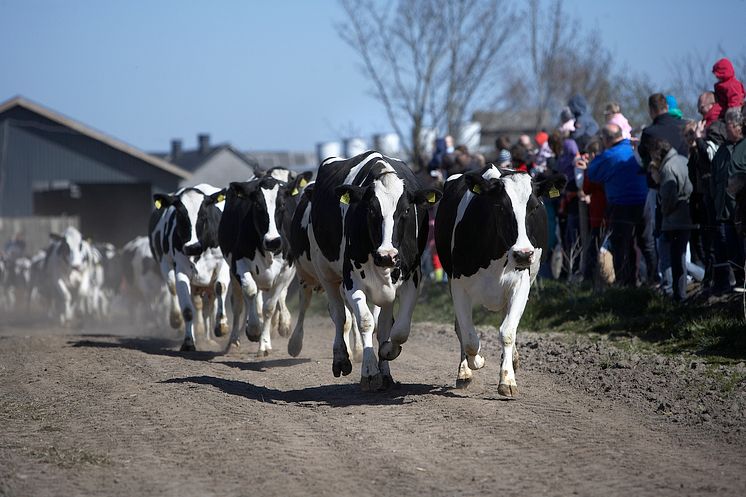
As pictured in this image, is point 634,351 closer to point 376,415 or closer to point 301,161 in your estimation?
point 376,415

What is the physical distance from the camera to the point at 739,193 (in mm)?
10844

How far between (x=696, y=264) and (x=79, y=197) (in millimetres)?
45516

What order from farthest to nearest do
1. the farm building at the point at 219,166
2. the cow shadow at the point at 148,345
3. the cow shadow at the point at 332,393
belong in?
the farm building at the point at 219,166
the cow shadow at the point at 148,345
the cow shadow at the point at 332,393

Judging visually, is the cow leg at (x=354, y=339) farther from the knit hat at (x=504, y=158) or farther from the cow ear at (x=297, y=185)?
the knit hat at (x=504, y=158)

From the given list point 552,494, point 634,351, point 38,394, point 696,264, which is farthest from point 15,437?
point 696,264

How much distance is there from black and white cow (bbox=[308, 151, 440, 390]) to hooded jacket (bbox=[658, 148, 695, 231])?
3.62 m

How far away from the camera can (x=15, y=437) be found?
28.0 feet

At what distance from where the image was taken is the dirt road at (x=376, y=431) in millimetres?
6691

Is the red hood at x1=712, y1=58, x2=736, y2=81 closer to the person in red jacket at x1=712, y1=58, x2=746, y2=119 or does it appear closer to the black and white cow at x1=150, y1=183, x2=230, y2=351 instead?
the person in red jacket at x1=712, y1=58, x2=746, y2=119

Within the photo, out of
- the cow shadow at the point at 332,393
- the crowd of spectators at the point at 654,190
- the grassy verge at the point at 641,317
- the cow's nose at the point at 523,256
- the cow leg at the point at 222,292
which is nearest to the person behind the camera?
the cow's nose at the point at 523,256

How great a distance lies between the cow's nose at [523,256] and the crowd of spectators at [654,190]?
10.1 ft

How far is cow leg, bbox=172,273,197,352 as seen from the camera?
14.8 m

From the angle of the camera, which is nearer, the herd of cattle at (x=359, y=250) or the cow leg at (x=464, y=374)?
the herd of cattle at (x=359, y=250)

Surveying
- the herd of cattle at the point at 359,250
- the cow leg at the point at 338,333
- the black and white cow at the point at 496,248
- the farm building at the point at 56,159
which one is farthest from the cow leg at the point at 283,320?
the farm building at the point at 56,159
